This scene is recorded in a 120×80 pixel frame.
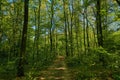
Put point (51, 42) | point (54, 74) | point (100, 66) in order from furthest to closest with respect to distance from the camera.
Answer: point (51, 42) < point (100, 66) < point (54, 74)

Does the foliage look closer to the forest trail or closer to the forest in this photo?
the forest

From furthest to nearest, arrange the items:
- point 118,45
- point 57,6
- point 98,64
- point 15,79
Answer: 1. point 57,6
2. point 98,64
3. point 118,45
4. point 15,79

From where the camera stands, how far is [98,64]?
18.6 meters

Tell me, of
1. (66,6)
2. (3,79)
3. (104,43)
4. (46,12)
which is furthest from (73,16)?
(3,79)

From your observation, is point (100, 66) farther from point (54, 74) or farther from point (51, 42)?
point (51, 42)

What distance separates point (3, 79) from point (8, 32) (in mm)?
21054

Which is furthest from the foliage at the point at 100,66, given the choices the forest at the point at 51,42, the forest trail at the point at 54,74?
the forest trail at the point at 54,74

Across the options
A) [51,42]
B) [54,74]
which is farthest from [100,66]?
[51,42]

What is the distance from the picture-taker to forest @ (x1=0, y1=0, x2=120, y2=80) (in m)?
15.4

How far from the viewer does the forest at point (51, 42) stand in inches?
606

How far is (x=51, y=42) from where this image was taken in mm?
37031

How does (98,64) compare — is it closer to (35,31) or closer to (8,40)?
(35,31)

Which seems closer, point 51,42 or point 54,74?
point 54,74

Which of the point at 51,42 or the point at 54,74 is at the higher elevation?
the point at 51,42
